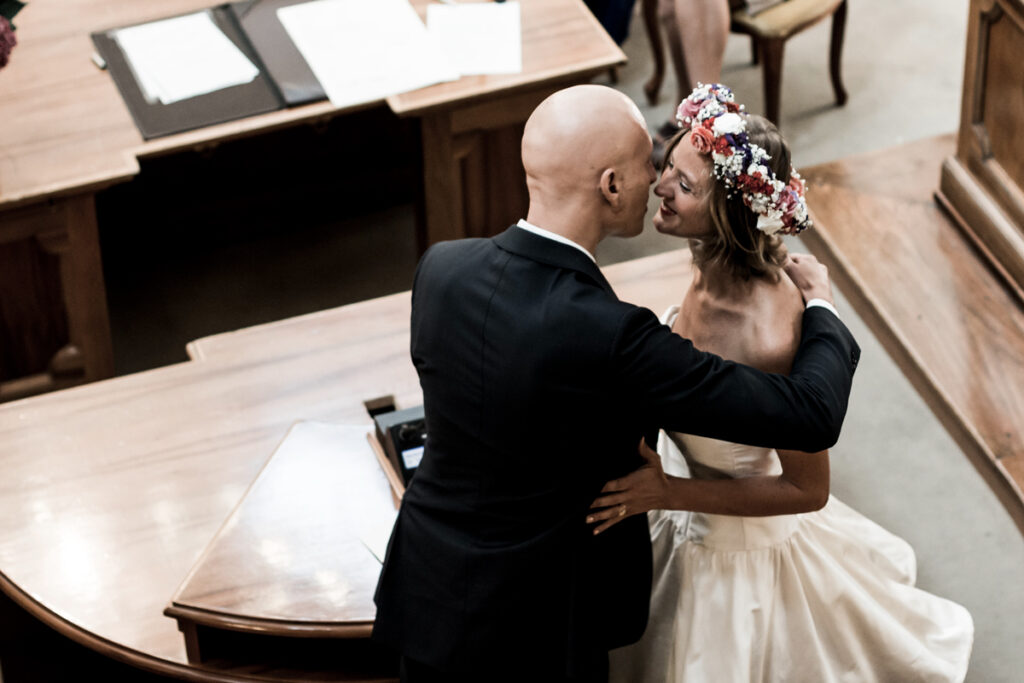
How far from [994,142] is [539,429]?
8.61 feet

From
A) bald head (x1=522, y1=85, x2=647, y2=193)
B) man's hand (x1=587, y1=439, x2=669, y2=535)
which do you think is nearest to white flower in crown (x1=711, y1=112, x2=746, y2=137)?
bald head (x1=522, y1=85, x2=647, y2=193)

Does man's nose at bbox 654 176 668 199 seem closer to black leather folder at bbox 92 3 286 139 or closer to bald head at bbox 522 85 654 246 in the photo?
bald head at bbox 522 85 654 246

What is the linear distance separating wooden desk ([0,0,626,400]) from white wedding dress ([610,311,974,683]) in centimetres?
142

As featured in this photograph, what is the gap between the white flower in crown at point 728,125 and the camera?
2.27 meters

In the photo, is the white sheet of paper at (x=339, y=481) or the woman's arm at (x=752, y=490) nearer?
the woman's arm at (x=752, y=490)

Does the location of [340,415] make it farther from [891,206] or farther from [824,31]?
[824,31]

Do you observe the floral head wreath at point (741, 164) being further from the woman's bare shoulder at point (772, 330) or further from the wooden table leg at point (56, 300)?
the wooden table leg at point (56, 300)

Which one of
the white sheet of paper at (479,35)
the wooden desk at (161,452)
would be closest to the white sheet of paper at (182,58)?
the white sheet of paper at (479,35)

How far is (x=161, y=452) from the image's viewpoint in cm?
297

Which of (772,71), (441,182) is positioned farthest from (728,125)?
(772,71)

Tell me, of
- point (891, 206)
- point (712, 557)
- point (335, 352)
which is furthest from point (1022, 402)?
point (335, 352)

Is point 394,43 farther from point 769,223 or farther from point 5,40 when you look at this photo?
point 769,223

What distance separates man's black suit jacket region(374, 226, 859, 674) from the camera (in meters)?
2.04

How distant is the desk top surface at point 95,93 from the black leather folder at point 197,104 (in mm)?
27
